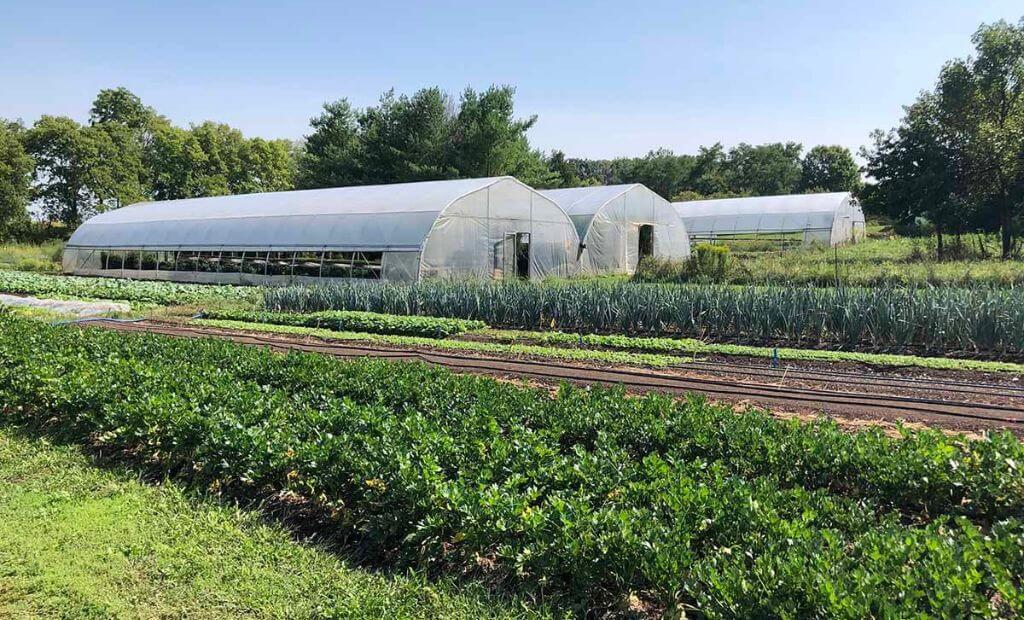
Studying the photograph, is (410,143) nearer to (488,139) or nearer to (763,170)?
(488,139)

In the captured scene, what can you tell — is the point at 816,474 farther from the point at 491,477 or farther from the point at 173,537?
the point at 173,537

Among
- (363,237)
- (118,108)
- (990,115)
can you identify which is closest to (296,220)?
(363,237)

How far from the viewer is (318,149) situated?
4419 cm

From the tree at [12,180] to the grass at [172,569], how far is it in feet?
153

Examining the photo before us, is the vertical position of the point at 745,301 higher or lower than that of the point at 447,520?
higher

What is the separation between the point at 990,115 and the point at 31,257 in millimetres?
44628

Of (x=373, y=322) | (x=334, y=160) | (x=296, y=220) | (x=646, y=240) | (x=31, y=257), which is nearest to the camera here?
(x=373, y=322)

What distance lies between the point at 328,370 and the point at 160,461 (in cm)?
182

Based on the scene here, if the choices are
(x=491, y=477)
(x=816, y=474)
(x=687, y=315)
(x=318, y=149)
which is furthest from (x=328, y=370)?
(x=318, y=149)

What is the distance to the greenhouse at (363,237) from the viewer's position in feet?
62.8

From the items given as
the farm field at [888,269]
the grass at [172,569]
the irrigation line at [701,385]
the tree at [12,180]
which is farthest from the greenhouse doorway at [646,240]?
the tree at [12,180]

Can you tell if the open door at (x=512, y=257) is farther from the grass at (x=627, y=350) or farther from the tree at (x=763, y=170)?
the tree at (x=763, y=170)

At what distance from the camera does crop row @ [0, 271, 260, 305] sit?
18641 mm

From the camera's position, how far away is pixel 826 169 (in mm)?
58938
